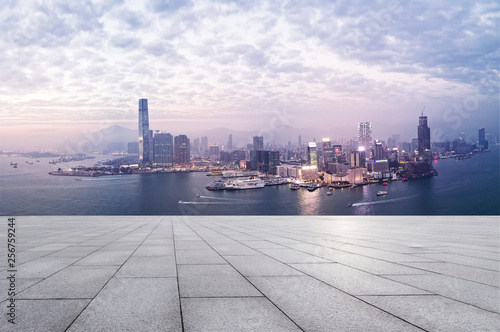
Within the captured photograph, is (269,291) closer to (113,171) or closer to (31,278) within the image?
(31,278)

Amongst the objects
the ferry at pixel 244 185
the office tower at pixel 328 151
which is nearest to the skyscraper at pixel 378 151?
the office tower at pixel 328 151

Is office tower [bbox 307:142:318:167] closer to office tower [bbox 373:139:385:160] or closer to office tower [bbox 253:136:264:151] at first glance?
office tower [bbox 373:139:385:160]

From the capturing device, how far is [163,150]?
19312 centimetres

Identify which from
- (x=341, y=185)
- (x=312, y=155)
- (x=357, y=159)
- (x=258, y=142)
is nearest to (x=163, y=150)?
(x=258, y=142)

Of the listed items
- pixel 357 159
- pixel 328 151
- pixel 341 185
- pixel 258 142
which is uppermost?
pixel 258 142

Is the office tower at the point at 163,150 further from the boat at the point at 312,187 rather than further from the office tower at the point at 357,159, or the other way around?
the boat at the point at 312,187

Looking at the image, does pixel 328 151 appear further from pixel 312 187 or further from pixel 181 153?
pixel 181 153

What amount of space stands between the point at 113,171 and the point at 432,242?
152026 mm

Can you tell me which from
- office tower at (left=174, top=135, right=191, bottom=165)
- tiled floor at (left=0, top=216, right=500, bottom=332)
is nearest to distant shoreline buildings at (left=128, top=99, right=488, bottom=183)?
office tower at (left=174, top=135, right=191, bottom=165)

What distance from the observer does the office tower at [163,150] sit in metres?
186

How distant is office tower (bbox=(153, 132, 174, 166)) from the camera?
7303 inches

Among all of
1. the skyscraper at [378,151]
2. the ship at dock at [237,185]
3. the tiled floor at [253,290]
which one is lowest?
the ship at dock at [237,185]

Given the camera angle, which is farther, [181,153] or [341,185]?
[181,153]

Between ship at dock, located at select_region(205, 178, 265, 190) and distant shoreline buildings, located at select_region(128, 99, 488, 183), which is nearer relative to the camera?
ship at dock, located at select_region(205, 178, 265, 190)
